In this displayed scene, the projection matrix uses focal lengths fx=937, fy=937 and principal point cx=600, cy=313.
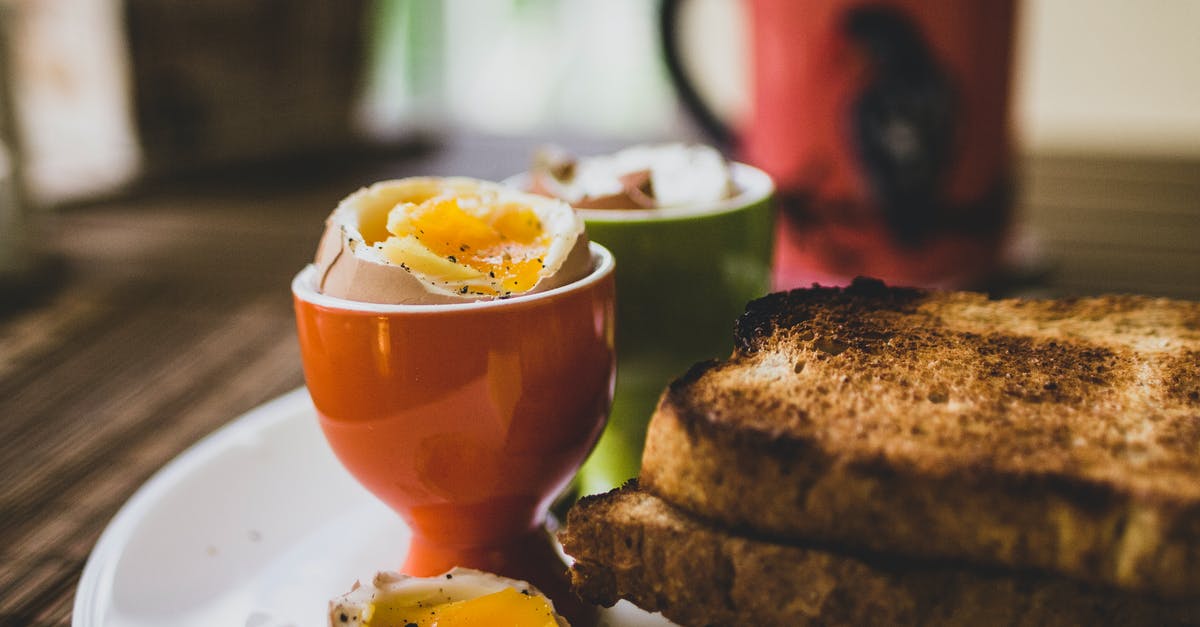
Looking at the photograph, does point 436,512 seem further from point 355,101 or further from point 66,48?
point 355,101

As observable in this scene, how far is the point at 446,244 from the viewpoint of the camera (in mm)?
719

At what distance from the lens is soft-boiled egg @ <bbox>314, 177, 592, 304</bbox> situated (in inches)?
26.2

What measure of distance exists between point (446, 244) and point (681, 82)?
32.3 inches

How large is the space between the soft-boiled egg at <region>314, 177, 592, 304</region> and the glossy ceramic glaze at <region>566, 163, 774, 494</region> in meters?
0.09

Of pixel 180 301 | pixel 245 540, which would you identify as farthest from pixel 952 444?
pixel 180 301

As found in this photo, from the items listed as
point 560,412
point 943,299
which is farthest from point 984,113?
point 560,412

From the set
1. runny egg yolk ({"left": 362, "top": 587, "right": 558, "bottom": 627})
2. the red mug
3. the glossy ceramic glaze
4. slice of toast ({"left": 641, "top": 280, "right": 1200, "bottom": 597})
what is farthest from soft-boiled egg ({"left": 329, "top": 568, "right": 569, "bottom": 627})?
the red mug

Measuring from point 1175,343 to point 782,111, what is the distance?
27.0 inches

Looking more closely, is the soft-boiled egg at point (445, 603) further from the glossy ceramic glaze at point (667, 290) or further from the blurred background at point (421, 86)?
the blurred background at point (421, 86)

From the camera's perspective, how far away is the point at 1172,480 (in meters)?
0.53

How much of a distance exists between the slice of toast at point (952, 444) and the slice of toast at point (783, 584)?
0.05 feet

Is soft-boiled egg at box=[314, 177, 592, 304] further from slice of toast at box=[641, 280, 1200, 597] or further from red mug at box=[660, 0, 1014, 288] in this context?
red mug at box=[660, 0, 1014, 288]

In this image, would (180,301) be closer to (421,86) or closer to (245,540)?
(245,540)

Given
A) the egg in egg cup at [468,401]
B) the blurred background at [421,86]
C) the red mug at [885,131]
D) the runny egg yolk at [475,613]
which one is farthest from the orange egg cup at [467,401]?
the blurred background at [421,86]
